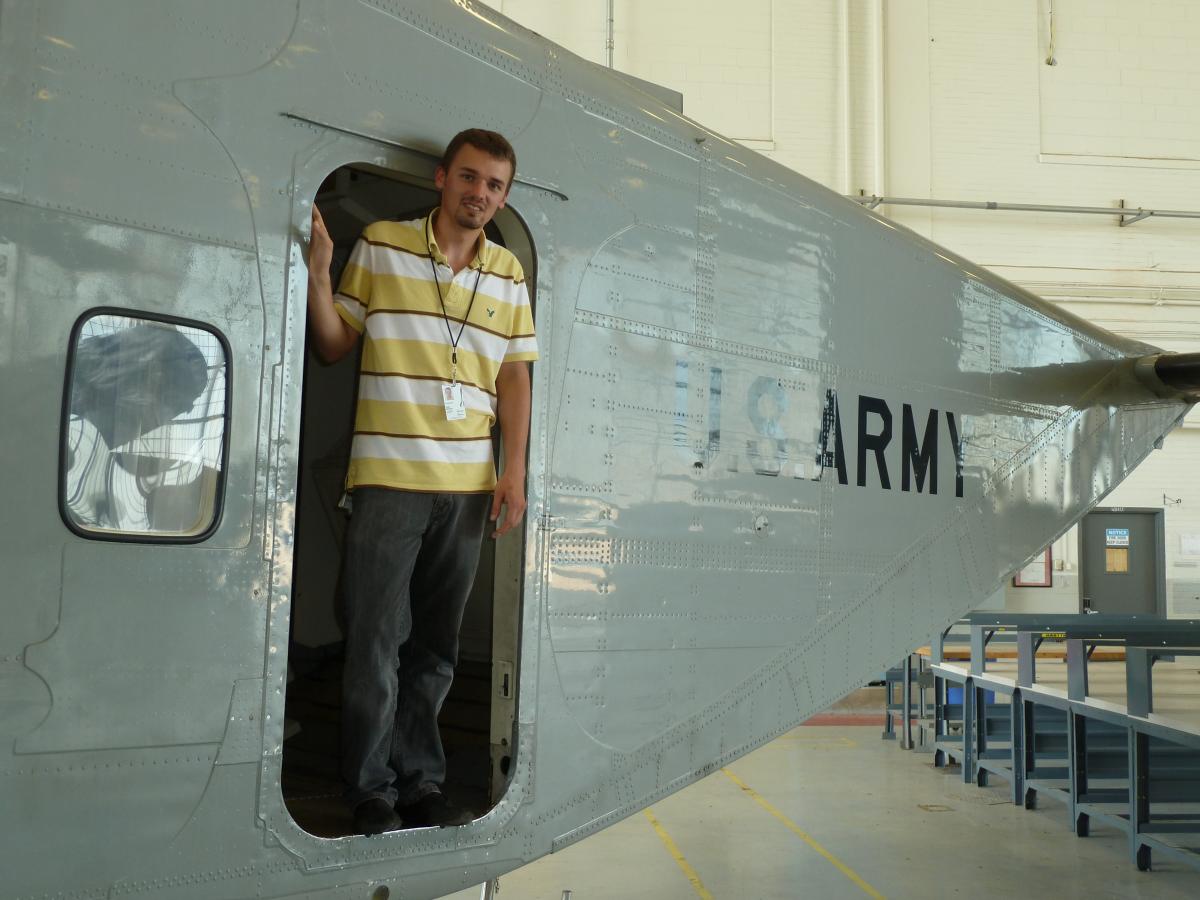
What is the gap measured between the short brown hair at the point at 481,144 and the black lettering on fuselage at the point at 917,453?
2.63 m

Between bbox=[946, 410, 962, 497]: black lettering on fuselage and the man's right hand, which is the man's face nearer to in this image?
the man's right hand

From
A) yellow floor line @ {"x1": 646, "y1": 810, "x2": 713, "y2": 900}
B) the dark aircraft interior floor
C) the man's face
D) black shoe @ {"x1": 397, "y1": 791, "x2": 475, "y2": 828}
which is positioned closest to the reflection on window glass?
the man's face

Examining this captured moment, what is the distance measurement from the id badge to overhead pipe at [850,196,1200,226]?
14883mm

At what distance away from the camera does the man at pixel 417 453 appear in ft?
9.52

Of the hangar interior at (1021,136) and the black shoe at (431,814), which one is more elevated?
the hangar interior at (1021,136)

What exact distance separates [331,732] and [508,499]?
5.52 ft

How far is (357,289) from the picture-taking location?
9.71 ft

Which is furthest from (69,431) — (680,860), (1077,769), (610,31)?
(610,31)

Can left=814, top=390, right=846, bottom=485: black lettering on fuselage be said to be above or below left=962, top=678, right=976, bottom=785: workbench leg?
above

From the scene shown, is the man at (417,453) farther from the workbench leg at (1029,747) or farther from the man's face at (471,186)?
the workbench leg at (1029,747)

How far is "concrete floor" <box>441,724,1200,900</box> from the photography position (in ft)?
21.0

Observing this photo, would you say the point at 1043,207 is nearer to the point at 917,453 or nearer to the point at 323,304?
the point at 917,453

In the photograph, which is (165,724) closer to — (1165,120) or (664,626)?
(664,626)

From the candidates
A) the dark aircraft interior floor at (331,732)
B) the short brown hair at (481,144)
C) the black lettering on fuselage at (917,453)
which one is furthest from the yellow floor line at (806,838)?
the short brown hair at (481,144)
